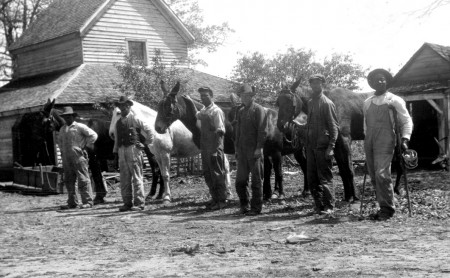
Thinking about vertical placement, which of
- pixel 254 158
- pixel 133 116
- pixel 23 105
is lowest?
pixel 254 158

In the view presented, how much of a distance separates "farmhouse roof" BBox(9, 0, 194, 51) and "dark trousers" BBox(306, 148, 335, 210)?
2054 cm

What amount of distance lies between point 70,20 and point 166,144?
18.8 m

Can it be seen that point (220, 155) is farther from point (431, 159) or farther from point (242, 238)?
point (431, 159)

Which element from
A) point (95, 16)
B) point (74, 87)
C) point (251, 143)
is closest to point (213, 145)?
point (251, 143)

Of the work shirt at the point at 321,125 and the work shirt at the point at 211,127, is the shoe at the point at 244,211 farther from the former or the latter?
the work shirt at the point at 321,125

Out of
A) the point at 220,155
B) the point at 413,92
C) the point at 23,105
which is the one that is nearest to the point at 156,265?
the point at 220,155

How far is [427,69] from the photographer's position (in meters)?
22.4

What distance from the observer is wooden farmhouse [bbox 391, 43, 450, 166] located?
2041 cm

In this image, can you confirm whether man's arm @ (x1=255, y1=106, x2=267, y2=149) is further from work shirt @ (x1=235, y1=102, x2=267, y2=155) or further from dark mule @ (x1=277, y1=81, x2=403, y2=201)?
dark mule @ (x1=277, y1=81, x2=403, y2=201)

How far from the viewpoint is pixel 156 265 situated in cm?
652

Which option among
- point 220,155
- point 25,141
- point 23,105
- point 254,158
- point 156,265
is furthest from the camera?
point 25,141

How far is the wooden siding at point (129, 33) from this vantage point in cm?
2875

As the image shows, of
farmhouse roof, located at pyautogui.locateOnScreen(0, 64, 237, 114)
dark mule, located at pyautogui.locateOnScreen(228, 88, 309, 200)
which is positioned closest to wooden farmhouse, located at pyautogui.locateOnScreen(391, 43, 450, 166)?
farmhouse roof, located at pyautogui.locateOnScreen(0, 64, 237, 114)

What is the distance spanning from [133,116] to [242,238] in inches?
189
